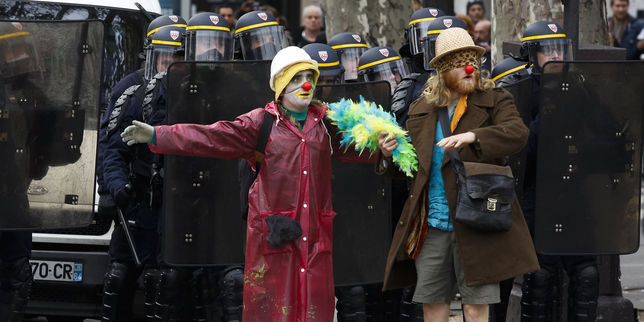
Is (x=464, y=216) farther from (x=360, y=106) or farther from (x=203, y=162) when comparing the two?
(x=203, y=162)

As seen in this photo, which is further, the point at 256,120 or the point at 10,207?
the point at 10,207

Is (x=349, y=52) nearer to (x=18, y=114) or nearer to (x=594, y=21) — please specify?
Result: (x=18, y=114)

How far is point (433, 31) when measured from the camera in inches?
308

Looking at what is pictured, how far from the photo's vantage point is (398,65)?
7.99m

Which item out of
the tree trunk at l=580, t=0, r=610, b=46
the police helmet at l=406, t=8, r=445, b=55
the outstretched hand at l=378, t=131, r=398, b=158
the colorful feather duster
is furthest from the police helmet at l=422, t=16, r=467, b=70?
the tree trunk at l=580, t=0, r=610, b=46

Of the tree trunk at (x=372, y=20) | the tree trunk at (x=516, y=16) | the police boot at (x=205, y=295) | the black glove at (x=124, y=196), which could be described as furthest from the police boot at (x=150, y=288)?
the tree trunk at (x=372, y=20)

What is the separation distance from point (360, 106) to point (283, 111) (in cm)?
36

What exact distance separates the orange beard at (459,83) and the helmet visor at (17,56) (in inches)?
83.3

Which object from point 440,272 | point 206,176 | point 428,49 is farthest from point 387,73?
point 440,272

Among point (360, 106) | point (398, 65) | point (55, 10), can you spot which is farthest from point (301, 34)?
point (360, 106)

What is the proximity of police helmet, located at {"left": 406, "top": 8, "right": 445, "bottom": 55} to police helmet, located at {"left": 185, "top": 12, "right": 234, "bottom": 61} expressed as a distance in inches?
46.1

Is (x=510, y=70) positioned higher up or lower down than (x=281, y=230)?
higher up

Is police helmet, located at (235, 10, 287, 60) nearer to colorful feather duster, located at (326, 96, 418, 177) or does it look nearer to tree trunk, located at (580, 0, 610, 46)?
colorful feather duster, located at (326, 96, 418, 177)

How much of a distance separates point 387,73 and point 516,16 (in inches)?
137
